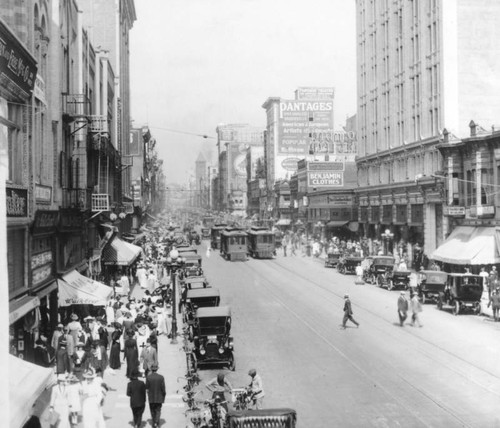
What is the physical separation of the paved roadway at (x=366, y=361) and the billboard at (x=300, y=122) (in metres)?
108

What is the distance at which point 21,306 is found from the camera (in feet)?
62.1

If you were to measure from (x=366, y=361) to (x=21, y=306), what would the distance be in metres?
10.6

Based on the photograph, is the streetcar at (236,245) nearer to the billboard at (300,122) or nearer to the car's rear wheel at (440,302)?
the car's rear wheel at (440,302)

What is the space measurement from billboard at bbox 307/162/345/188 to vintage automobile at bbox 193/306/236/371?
50639 millimetres

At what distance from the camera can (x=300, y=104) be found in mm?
146125

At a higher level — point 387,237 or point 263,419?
point 387,237

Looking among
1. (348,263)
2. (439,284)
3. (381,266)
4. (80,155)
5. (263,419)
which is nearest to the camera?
(263,419)

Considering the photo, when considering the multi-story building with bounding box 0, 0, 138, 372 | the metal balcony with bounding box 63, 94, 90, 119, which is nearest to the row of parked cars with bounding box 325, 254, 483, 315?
the multi-story building with bounding box 0, 0, 138, 372

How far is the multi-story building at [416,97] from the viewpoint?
53000mm

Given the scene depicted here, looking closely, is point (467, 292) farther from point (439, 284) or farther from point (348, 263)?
point (348, 263)

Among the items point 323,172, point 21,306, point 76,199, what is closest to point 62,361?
point 21,306

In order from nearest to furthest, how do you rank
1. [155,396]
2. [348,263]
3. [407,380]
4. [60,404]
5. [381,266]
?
[60,404] < [155,396] < [407,380] < [381,266] < [348,263]

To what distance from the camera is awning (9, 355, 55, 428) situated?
34.6 feet

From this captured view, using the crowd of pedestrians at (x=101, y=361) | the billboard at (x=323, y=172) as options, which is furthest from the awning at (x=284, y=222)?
the crowd of pedestrians at (x=101, y=361)
